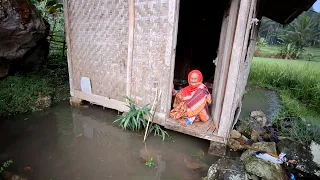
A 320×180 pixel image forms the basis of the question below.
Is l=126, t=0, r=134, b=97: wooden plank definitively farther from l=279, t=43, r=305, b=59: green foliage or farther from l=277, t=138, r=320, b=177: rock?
l=279, t=43, r=305, b=59: green foliage

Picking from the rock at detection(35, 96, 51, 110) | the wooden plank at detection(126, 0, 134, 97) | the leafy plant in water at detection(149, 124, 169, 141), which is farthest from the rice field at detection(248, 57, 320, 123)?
the rock at detection(35, 96, 51, 110)

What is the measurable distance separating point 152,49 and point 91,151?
211 cm

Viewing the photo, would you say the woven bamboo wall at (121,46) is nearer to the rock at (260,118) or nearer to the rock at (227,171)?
the rock at (227,171)

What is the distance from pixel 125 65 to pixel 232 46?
2.16 m

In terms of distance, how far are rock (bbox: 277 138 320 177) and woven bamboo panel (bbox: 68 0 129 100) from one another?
3.23 meters

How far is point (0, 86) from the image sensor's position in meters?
4.99

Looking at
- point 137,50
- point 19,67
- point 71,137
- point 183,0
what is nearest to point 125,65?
point 137,50

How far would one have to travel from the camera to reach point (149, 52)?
3771 mm

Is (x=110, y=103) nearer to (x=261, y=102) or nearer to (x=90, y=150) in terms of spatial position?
(x=90, y=150)

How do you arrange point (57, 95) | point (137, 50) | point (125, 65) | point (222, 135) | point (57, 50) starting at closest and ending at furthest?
point (222, 135) < point (137, 50) < point (125, 65) < point (57, 95) < point (57, 50)

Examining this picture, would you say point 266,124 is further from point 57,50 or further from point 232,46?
point 57,50

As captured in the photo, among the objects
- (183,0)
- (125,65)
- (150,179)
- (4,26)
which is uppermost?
(183,0)

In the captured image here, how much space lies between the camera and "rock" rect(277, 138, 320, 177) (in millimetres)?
3038

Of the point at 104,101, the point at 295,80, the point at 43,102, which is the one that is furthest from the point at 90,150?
the point at 295,80
